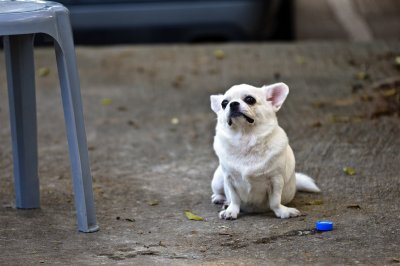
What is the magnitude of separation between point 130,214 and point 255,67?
14.1 ft

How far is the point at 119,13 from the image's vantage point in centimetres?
1111

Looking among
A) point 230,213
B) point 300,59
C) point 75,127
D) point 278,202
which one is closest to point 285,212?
point 278,202

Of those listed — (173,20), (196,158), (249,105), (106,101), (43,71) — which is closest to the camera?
(249,105)

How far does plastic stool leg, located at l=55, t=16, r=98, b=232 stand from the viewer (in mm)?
4625

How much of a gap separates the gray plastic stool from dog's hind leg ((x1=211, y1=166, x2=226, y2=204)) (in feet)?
2.72

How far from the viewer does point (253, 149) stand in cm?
487

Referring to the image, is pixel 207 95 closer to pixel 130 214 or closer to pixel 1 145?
pixel 1 145

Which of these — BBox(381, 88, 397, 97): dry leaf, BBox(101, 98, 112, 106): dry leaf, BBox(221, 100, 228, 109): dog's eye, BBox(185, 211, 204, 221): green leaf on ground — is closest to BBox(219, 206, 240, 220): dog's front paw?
BBox(185, 211, 204, 221): green leaf on ground

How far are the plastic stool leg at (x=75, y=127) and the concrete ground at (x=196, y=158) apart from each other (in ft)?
0.44

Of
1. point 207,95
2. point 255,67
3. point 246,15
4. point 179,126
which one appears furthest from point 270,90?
point 246,15

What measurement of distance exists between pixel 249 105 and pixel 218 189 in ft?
2.37

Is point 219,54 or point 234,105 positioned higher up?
point 234,105

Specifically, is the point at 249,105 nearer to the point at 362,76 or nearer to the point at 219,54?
the point at 362,76

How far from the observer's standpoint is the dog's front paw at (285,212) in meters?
4.91
